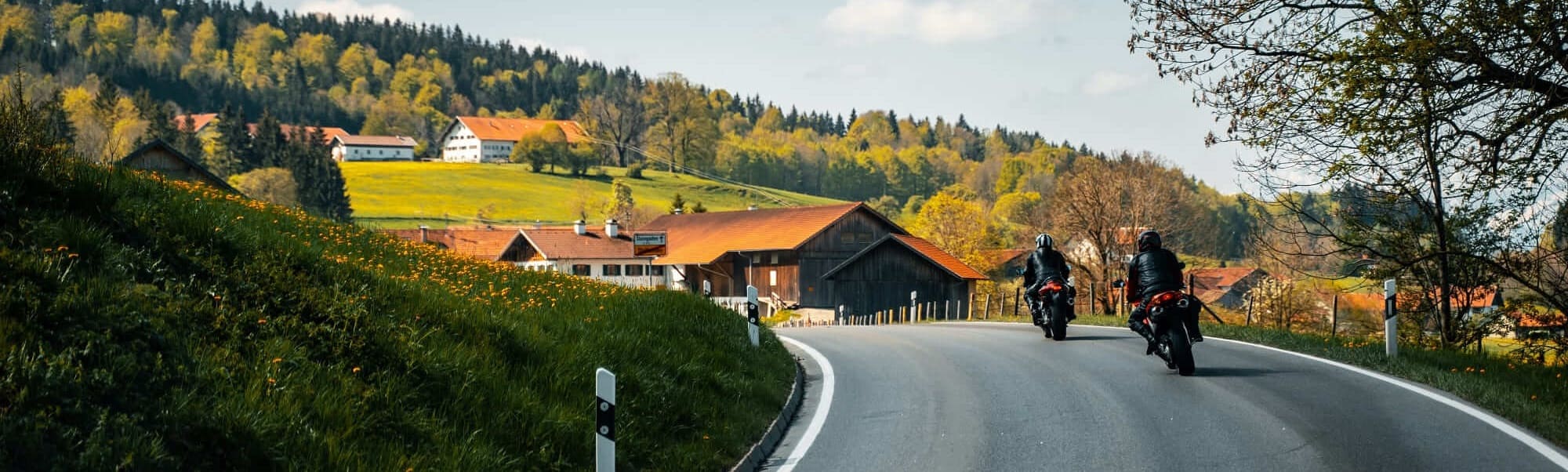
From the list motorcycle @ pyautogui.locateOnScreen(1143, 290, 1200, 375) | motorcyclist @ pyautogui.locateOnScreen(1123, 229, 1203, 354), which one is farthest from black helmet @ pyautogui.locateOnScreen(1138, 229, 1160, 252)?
motorcycle @ pyautogui.locateOnScreen(1143, 290, 1200, 375)

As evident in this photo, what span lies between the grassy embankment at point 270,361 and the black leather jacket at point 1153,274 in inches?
179

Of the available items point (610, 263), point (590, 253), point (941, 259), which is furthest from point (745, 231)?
point (610, 263)

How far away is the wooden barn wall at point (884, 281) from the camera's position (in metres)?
57.8

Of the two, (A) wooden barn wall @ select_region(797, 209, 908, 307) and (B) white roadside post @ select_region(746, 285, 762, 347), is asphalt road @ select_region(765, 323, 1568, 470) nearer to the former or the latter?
(B) white roadside post @ select_region(746, 285, 762, 347)

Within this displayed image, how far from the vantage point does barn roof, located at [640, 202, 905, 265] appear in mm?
63500

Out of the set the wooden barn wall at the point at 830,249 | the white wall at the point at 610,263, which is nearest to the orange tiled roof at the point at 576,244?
the white wall at the point at 610,263

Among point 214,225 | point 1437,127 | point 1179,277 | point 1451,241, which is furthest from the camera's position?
point 1451,241

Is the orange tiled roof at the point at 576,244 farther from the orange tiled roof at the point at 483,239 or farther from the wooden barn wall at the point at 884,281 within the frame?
the wooden barn wall at the point at 884,281

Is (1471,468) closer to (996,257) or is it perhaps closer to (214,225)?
(214,225)

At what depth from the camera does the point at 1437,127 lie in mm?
12109

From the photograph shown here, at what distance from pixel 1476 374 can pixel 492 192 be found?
123299 mm

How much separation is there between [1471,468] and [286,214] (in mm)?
15233

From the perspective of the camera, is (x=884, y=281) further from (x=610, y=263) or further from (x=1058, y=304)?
(x=1058, y=304)

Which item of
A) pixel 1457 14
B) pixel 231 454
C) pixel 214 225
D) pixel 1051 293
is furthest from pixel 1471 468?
pixel 1051 293
